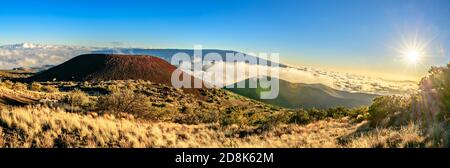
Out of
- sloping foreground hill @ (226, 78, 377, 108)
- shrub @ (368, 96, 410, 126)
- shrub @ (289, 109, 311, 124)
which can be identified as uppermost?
shrub @ (368, 96, 410, 126)

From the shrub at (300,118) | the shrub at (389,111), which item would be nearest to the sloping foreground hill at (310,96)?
the shrub at (300,118)

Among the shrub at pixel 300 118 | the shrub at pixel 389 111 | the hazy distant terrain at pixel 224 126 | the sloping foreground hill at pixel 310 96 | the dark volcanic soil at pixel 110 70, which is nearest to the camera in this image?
the hazy distant terrain at pixel 224 126

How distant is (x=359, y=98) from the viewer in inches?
5723

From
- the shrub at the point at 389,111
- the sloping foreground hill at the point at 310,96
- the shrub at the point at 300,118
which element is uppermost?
the shrub at the point at 389,111

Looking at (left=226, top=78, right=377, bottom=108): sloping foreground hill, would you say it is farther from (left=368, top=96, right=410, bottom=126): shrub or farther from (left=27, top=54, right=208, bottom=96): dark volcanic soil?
(left=368, top=96, right=410, bottom=126): shrub

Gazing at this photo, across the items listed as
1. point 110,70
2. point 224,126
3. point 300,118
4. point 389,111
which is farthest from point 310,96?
point 224,126

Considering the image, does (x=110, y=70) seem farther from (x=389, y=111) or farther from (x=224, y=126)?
(x=389, y=111)

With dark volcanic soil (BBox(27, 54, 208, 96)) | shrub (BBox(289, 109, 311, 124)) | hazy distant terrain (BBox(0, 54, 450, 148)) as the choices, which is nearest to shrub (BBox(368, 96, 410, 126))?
hazy distant terrain (BBox(0, 54, 450, 148))

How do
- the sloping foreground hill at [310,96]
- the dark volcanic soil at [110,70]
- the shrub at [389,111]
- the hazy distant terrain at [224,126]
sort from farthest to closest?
the sloping foreground hill at [310,96] < the dark volcanic soil at [110,70] < the shrub at [389,111] < the hazy distant terrain at [224,126]

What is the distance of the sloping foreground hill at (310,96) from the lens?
416ft

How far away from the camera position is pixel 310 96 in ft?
451

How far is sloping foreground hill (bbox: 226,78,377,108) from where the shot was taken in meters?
127

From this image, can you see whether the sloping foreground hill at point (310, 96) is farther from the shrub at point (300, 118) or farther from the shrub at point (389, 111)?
the shrub at point (389, 111)
